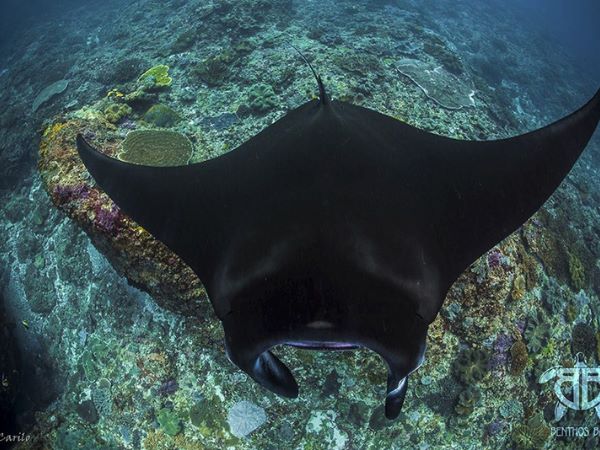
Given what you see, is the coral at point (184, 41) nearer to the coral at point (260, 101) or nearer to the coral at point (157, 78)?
the coral at point (157, 78)

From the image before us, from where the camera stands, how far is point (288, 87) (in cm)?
763

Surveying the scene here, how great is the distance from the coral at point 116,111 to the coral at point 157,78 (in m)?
1.24

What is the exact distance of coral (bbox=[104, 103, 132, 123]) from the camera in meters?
6.50

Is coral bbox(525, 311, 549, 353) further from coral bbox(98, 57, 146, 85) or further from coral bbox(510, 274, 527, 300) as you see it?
coral bbox(98, 57, 146, 85)

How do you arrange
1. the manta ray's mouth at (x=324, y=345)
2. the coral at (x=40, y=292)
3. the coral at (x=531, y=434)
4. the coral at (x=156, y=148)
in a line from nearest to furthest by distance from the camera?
the manta ray's mouth at (x=324, y=345)
the coral at (x=531, y=434)
the coral at (x=156, y=148)
the coral at (x=40, y=292)

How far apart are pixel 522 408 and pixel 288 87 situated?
22.6 ft

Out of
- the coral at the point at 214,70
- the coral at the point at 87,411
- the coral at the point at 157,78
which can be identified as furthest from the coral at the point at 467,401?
the coral at the point at 157,78

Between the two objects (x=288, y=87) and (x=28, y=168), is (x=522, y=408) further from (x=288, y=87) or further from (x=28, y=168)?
(x=28, y=168)

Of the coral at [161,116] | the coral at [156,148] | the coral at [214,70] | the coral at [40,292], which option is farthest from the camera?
the coral at [214,70]

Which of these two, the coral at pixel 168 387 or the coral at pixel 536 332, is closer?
the coral at pixel 168 387

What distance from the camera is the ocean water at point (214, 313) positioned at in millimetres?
5039

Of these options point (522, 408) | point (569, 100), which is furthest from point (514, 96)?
point (522, 408)

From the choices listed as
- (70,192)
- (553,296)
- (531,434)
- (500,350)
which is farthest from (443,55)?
(70,192)

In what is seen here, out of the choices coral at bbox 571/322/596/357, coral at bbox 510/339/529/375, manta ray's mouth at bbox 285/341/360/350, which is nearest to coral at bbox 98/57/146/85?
manta ray's mouth at bbox 285/341/360/350
